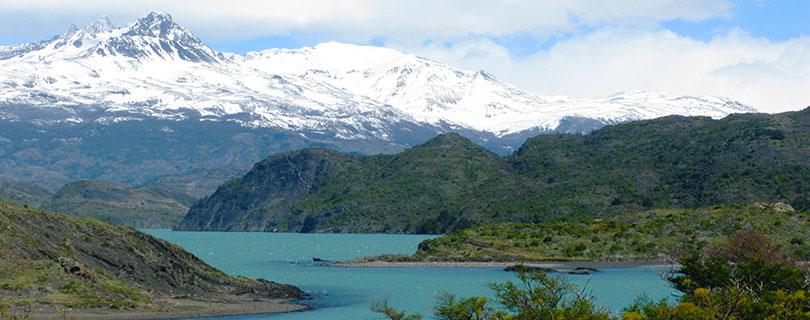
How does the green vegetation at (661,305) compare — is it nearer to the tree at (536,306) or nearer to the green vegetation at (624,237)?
the tree at (536,306)

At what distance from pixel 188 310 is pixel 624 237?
88.5 meters

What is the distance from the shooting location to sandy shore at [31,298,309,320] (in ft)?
199

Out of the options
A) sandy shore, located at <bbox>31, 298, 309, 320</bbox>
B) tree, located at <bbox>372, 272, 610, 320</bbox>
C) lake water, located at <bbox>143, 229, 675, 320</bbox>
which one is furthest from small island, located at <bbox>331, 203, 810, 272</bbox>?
tree, located at <bbox>372, 272, 610, 320</bbox>

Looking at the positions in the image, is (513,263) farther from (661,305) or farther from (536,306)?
(661,305)

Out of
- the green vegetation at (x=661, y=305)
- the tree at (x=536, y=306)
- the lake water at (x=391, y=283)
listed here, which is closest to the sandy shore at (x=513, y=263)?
the lake water at (x=391, y=283)

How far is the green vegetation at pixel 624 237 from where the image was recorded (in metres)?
130

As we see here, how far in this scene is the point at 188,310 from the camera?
223 ft

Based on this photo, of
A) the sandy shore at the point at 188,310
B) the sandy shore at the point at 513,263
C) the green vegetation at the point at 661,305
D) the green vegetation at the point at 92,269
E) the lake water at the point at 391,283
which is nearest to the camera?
the green vegetation at the point at 661,305

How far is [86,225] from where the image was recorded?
77188 mm

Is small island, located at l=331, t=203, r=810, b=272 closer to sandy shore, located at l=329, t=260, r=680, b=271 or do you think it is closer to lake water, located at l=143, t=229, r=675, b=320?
sandy shore, located at l=329, t=260, r=680, b=271

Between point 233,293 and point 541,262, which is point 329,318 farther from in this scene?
point 541,262

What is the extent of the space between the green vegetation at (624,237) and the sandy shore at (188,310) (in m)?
62.0

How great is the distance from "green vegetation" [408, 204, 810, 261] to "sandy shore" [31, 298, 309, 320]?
62.0 metres

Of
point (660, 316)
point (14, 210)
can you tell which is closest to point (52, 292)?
point (14, 210)
